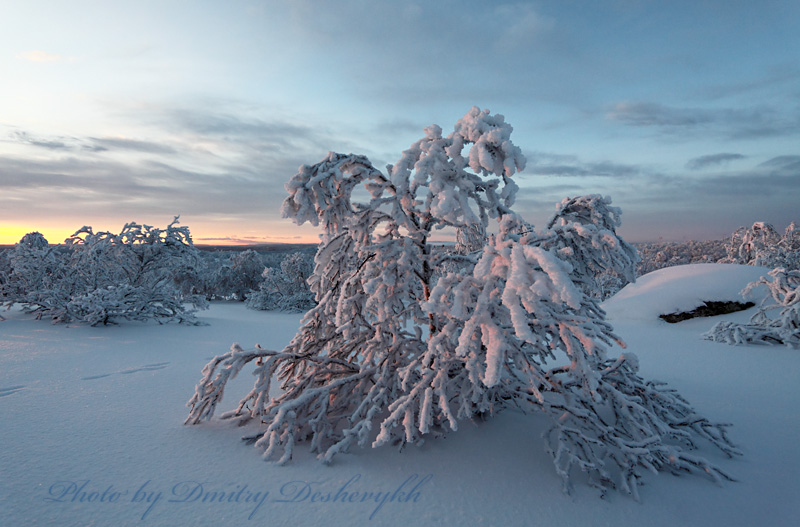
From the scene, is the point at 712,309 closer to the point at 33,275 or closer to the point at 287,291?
the point at 287,291

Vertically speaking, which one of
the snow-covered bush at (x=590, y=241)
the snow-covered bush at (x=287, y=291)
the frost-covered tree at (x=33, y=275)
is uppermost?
the snow-covered bush at (x=590, y=241)

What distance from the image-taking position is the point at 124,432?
3.72m

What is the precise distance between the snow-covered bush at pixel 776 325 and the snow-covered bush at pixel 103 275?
1328 centimetres

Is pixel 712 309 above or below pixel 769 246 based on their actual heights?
below

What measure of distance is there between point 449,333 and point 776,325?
9300 millimetres

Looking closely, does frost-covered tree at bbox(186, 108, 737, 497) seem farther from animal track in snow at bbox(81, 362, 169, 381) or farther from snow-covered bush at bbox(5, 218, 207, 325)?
snow-covered bush at bbox(5, 218, 207, 325)

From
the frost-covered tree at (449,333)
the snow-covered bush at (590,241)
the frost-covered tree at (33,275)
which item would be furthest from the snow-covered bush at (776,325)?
the frost-covered tree at (33,275)

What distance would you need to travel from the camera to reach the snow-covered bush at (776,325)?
7766 mm

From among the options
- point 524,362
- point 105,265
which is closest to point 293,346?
point 524,362

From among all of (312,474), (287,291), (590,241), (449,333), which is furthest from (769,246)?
(312,474)

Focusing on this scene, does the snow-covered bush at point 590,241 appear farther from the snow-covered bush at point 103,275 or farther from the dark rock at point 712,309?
the snow-covered bush at point 103,275

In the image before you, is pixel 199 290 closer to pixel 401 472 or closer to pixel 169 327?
pixel 169 327

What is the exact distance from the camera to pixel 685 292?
11391mm

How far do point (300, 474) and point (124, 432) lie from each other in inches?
77.1
